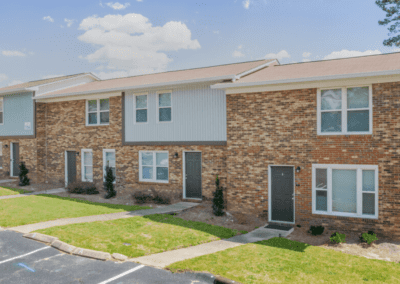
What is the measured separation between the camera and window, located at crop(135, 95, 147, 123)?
16.9 m

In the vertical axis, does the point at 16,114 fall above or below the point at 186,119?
above

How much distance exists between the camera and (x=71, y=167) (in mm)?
20000

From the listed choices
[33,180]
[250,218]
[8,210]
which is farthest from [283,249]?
[33,180]

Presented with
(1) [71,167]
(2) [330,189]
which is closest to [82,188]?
(1) [71,167]

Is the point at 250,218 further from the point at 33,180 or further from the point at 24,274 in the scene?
the point at 33,180

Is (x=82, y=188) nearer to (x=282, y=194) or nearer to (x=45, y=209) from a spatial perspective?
(x=45, y=209)

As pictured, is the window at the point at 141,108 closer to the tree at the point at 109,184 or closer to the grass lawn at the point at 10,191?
the tree at the point at 109,184

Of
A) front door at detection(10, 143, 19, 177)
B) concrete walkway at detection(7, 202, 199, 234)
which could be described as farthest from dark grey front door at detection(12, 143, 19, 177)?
concrete walkway at detection(7, 202, 199, 234)

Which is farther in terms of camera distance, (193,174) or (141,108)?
(141,108)

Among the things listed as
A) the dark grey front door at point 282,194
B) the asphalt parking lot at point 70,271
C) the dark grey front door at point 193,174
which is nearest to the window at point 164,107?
the dark grey front door at point 193,174

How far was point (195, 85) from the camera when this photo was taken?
15258mm

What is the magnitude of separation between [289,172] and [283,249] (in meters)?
3.64

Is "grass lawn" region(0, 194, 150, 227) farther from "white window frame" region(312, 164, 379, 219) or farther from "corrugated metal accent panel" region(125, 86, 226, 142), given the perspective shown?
"white window frame" region(312, 164, 379, 219)

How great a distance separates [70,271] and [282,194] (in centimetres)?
784
